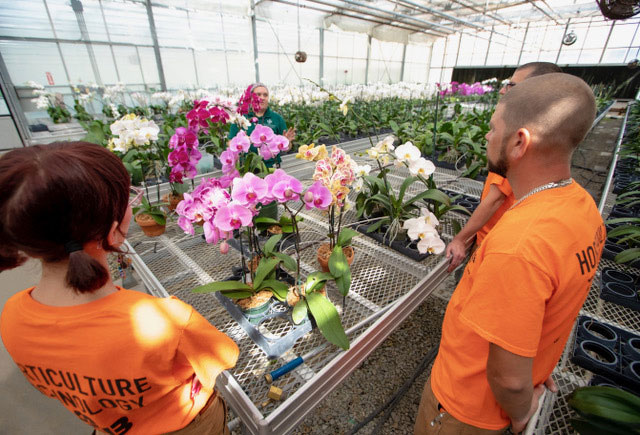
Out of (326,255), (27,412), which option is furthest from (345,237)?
(27,412)

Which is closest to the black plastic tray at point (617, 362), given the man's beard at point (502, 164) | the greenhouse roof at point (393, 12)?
the man's beard at point (502, 164)

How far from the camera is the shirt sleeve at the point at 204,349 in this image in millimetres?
513

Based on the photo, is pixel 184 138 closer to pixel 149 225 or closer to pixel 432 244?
pixel 149 225

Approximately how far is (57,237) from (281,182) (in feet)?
1.32

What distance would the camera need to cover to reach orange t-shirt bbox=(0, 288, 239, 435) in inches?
16.8

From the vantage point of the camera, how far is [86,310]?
17.0 inches

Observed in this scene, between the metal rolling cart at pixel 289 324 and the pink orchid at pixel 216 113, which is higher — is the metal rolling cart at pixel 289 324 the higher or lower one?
the lower one

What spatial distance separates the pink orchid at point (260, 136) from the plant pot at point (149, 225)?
729 mm

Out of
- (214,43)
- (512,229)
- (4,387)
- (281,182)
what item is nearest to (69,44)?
(214,43)

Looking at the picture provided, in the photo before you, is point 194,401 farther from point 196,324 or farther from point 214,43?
point 214,43

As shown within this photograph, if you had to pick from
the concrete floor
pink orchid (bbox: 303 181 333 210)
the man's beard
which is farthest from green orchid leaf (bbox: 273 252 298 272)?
the concrete floor

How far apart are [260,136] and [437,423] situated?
0.99 metres

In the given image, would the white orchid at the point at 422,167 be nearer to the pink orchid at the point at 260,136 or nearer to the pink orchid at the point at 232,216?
the pink orchid at the point at 260,136

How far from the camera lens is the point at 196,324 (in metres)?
0.52
